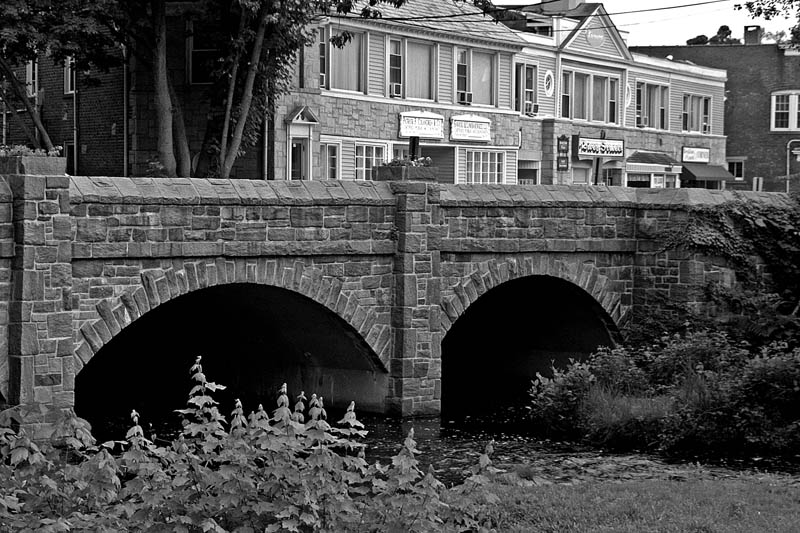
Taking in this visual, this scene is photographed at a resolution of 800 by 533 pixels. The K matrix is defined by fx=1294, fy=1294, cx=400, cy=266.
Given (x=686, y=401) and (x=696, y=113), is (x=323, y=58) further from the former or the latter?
(x=696, y=113)

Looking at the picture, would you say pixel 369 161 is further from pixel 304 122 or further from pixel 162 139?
pixel 162 139

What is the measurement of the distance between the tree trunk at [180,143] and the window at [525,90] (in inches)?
717

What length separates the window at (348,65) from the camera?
35562mm

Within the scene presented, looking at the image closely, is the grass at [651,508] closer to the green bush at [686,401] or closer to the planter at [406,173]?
the green bush at [686,401]

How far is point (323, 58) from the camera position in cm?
3509

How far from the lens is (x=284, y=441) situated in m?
8.57

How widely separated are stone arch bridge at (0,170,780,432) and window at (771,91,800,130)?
4140 centimetres

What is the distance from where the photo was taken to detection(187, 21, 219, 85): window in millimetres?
30344

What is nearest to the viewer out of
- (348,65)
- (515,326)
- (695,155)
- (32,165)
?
(32,165)

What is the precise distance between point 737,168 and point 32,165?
181 feet

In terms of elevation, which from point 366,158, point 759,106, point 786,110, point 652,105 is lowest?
point 366,158

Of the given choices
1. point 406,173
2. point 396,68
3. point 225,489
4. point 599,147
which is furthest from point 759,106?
point 225,489

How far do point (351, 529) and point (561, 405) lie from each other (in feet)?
35.8

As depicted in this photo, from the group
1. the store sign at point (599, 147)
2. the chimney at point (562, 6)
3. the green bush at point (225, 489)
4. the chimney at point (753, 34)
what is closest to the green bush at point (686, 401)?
the green bush at point (225, 489)
